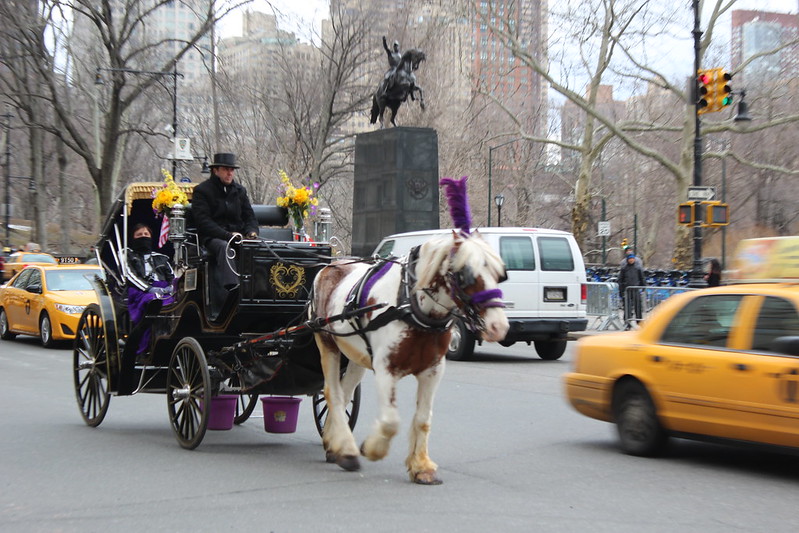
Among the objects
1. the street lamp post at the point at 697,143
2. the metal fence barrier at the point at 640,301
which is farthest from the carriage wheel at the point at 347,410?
the street lamp post at the point at 697,143

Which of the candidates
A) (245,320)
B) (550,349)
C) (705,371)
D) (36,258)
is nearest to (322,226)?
(245,320)

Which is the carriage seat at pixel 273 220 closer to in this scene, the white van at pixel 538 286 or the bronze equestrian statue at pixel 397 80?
the white van at pixel 538 286

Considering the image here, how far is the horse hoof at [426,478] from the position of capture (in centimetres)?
706

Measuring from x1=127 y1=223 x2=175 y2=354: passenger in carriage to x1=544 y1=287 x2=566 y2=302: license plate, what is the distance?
827 centimetres

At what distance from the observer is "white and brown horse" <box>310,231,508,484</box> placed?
6.53 m

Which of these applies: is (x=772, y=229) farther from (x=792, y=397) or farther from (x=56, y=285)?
(x=792, y=397)

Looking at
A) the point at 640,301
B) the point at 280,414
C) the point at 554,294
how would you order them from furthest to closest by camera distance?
the point at 640,301 → the point at 554,294 → the point at 280,414

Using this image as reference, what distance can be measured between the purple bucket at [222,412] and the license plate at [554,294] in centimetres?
875

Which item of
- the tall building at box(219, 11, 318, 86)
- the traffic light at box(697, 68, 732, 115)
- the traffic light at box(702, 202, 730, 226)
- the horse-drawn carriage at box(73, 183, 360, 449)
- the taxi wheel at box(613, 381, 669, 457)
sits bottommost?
the taxi wheel at box(613, 381, 669, 457)

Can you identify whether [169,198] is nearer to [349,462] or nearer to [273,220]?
[273,220]

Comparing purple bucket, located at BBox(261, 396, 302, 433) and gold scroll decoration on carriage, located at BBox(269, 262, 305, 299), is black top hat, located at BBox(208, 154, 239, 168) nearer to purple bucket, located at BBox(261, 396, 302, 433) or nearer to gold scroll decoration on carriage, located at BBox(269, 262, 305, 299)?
gold scroll decoration on carriage, located at BBox(269, 262, 305, 299)

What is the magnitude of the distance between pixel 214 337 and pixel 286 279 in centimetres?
100

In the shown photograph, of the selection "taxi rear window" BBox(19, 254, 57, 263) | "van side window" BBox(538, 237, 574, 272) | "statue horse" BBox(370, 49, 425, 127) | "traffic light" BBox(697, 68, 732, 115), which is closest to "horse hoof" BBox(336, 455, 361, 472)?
"van side window" BBox(538, 237, 574, 272)

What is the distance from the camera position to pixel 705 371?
301 inches
